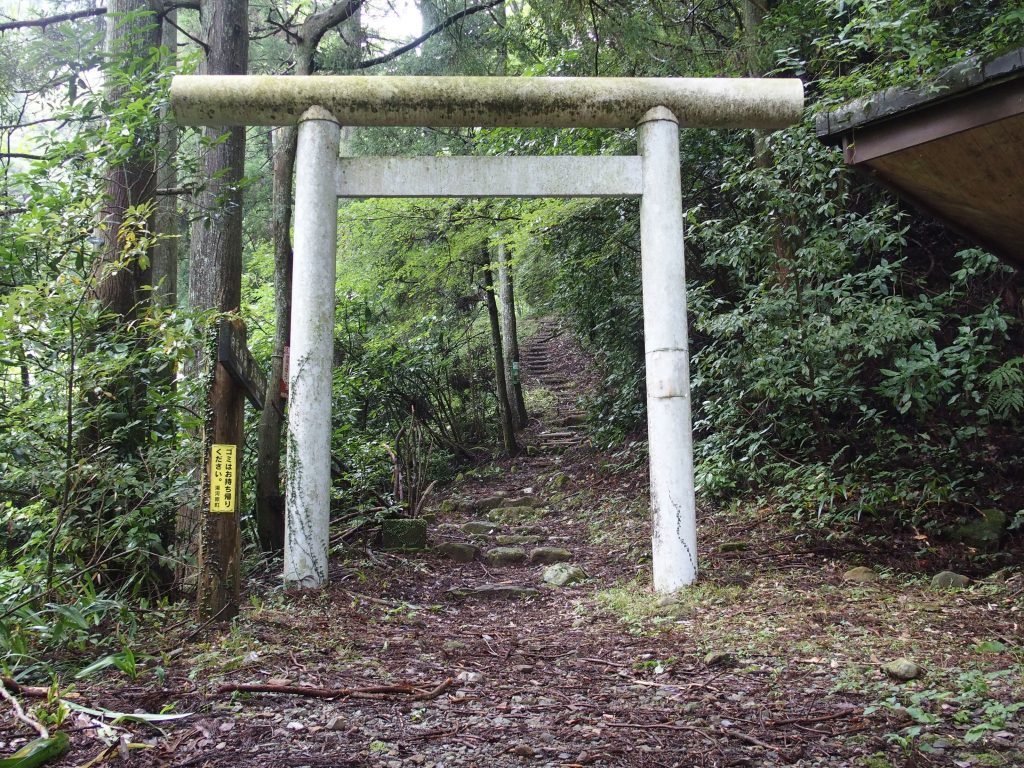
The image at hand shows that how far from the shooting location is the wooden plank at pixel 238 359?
3.93 meters

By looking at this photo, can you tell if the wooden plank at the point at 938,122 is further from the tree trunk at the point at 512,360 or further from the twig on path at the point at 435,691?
the tree trunk at the point at 512,360

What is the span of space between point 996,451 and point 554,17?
19.8ft

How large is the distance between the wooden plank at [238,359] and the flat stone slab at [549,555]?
12.4 ft

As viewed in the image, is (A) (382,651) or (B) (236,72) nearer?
(A) (382,651)

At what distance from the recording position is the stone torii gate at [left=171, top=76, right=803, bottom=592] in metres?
5.12

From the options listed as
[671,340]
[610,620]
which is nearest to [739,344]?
[671,340]

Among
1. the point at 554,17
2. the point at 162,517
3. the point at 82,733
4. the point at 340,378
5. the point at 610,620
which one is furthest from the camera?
the point at 340,378

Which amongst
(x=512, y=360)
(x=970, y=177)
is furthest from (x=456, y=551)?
(x=512, y=360)

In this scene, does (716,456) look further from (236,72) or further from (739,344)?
(236,72)

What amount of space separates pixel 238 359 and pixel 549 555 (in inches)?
163

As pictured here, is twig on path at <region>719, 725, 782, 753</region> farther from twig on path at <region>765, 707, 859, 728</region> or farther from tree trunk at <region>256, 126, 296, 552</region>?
tree trunk at <region>256, 126, 296, 552</region>

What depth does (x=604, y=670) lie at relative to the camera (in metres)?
3.75

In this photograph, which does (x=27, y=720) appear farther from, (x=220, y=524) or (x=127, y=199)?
(x=127, y=199)

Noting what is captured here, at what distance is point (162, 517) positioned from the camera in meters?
4.44
